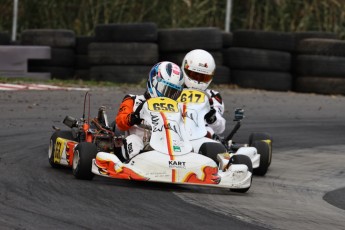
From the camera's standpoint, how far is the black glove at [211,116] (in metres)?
9.03

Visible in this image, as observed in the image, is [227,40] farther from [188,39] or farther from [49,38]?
[49,38]

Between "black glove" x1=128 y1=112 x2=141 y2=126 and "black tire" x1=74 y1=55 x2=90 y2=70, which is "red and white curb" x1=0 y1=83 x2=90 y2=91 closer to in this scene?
"black tire" x1=74 y1=55 x2=90 y2=70

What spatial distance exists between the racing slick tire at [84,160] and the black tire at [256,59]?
9.46 m

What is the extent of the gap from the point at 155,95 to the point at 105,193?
1487mm

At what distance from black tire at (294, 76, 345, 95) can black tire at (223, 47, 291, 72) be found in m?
0.43

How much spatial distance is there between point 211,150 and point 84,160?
1017 millimetres

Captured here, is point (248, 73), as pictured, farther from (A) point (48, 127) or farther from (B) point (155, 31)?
(A) point (48, 127)

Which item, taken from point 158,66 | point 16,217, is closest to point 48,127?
point 158,66

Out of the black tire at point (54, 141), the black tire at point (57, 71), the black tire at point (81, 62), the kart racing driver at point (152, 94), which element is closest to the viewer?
the kart racing driver at point (152, 94)

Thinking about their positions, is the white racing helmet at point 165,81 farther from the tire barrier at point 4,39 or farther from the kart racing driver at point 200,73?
the tire barrier at point 4,39

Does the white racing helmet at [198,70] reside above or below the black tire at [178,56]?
above

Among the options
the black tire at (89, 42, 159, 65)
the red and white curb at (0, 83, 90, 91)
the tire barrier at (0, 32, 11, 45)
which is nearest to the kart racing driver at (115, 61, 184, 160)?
the red and white curb at (0, 83, 90, 91)

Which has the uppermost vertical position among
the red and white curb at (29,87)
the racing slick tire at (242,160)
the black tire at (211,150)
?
the black tire at (211,150)

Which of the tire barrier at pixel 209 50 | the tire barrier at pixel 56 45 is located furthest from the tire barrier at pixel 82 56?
the tire barrier at pixel 56 45
